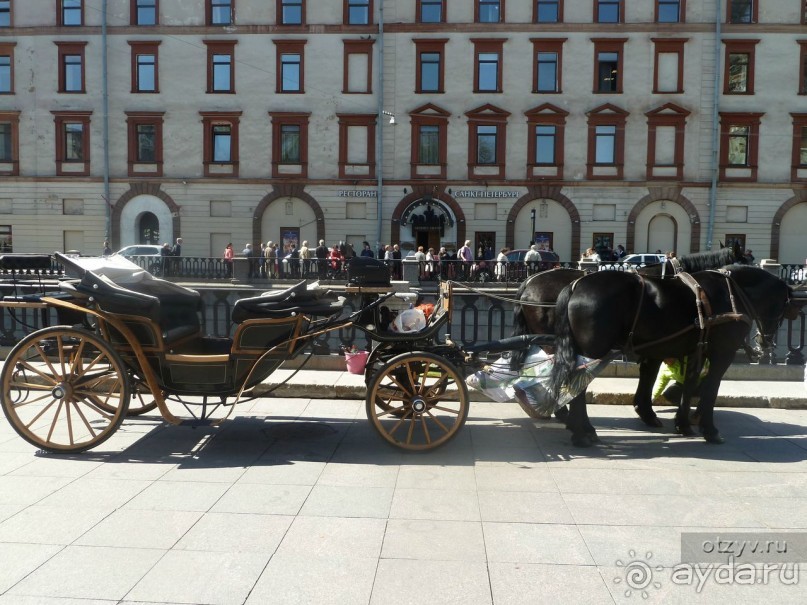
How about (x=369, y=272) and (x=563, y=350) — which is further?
(x=369, y=272)

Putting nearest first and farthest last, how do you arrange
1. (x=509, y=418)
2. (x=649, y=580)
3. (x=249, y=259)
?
1. (x=649, y=580)
2. (x=509, y=418)
3. (x=249, y=259)

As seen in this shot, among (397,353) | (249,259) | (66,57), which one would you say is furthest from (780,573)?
(66,57)

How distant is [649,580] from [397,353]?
3214 millimetres

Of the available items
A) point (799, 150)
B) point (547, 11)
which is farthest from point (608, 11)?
point (799, 150)

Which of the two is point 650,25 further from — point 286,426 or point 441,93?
point 286,426

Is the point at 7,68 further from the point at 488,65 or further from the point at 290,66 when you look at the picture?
the point at 488,65

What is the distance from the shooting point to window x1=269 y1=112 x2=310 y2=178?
33.1 meters

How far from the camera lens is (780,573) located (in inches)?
154

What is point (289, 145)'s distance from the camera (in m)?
33.4

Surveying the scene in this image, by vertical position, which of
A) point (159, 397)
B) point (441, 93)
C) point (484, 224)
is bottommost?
point (159, 397)

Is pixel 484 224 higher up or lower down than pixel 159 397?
higher up

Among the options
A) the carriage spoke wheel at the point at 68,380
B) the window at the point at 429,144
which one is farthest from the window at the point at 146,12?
the carriage spoke wheel at the point at 68,380

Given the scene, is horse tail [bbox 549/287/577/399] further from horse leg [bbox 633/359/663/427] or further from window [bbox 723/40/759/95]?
window [bbox 723/40/759/95]

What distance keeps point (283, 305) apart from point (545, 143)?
28.5 m
